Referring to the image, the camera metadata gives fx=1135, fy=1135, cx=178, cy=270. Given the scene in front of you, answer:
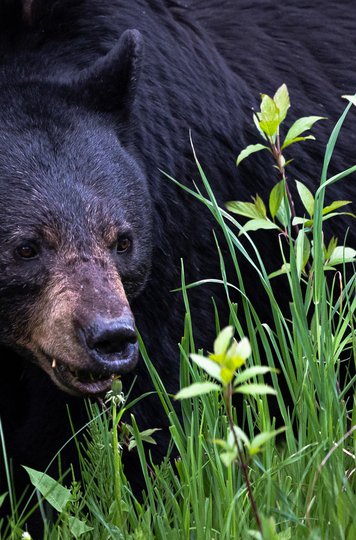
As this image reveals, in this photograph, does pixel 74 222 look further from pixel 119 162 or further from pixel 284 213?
pixel 284 213

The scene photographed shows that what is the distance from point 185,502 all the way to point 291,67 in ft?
8.52

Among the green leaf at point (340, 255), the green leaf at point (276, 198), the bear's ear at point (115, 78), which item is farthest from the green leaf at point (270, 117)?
the bear's ear at point (115, 78)

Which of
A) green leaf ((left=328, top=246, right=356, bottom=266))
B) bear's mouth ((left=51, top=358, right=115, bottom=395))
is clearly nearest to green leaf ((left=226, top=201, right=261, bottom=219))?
green leaf ((left=328, top=246, right=356, bottom=266))

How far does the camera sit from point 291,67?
4.95m

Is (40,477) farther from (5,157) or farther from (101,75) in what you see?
(101,75)

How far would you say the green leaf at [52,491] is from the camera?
9.82ft

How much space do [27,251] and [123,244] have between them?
0.35 metres

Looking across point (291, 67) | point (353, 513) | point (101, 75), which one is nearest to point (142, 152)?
point (101, 75)

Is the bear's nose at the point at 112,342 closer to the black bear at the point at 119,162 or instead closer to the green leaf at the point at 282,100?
the black bear at the point at 119,162

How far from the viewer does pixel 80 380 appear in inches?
131

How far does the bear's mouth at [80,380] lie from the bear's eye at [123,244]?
19.4 inches

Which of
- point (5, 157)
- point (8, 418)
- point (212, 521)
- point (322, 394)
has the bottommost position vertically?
point (8, 418)

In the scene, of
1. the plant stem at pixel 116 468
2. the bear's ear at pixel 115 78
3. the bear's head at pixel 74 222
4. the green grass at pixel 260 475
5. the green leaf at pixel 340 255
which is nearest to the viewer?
the green grass at pixel 260 475

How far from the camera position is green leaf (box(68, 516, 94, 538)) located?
296 cm
